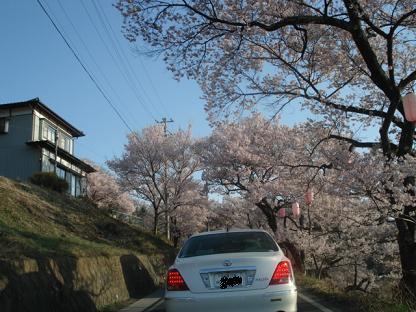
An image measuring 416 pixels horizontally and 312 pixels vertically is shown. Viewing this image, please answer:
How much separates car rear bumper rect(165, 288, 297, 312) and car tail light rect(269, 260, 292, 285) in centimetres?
14

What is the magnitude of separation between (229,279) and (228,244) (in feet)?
3.43

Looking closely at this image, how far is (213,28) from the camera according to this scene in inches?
422

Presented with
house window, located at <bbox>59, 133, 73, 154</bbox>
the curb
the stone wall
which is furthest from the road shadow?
house window, located at <bbox>59, 133, 73, 154</bbox>

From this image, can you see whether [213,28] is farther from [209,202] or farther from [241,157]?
[209,202]

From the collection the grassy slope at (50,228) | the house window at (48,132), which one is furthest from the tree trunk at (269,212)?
the house window at (48,132)

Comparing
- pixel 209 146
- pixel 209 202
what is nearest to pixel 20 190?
pixel 209 146

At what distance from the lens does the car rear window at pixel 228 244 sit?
6770 mm

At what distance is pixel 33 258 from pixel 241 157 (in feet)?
86.4

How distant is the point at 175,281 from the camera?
241 inches

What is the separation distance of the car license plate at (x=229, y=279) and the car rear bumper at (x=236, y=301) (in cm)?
11

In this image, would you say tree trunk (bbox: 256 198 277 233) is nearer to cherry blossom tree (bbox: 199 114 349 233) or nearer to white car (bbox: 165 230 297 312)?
cherry blossom tree (bbox: 199 114 349 233)

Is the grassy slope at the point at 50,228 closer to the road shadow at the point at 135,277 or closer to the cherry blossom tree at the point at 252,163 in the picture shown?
the road shadow at the point at 135,277

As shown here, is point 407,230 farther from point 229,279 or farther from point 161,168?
point 161,168

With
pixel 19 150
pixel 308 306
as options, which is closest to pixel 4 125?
pixel 19 150
